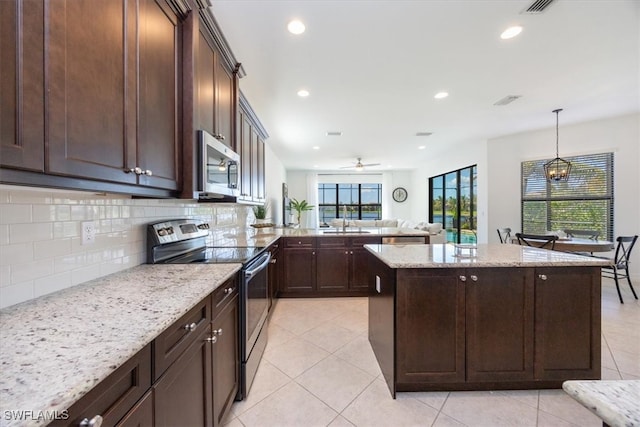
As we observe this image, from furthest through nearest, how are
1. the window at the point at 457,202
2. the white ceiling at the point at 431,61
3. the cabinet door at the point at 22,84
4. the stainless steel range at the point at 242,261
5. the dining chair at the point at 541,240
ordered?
the window at the point at 457,202 → the dining chair at the point at 541,240 → the white ceiling at the point at 431,61 → the stainless steel range at the point at 242,261 → the cabinet door at the point at 22,84

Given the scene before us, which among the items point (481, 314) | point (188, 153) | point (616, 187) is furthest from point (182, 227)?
point (616, 187)

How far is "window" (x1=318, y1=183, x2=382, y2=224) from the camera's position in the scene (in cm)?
976

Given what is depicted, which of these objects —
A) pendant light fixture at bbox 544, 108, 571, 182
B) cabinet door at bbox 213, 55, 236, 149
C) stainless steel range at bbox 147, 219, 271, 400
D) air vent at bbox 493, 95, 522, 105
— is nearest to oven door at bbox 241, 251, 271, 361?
stainless steel range at bbox 147, 219, 271, 400

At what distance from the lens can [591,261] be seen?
5.49ft

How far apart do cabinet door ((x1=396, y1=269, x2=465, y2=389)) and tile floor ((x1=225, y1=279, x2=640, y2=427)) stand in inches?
7.3

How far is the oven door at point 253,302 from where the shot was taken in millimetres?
1665

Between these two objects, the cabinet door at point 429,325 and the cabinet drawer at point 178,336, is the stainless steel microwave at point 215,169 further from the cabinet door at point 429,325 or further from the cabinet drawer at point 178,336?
the cabinet door at point 429,325

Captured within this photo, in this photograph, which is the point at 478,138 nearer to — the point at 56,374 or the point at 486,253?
the point at 486,253

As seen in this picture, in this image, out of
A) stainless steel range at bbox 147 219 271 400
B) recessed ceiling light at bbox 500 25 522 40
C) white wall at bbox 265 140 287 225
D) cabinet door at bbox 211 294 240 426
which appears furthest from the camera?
white wall at bbox 265 140 287 225

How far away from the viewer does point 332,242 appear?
3582 mm

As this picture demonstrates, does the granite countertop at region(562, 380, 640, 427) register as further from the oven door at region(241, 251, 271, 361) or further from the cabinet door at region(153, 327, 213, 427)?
the oven door at region(241, 251, 271, 361)

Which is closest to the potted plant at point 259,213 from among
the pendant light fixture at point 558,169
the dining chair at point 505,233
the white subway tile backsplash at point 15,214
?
the white subway tile backsplash at point 15,214

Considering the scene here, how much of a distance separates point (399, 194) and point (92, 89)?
9.41 m

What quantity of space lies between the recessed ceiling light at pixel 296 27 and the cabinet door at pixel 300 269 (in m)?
2.48
